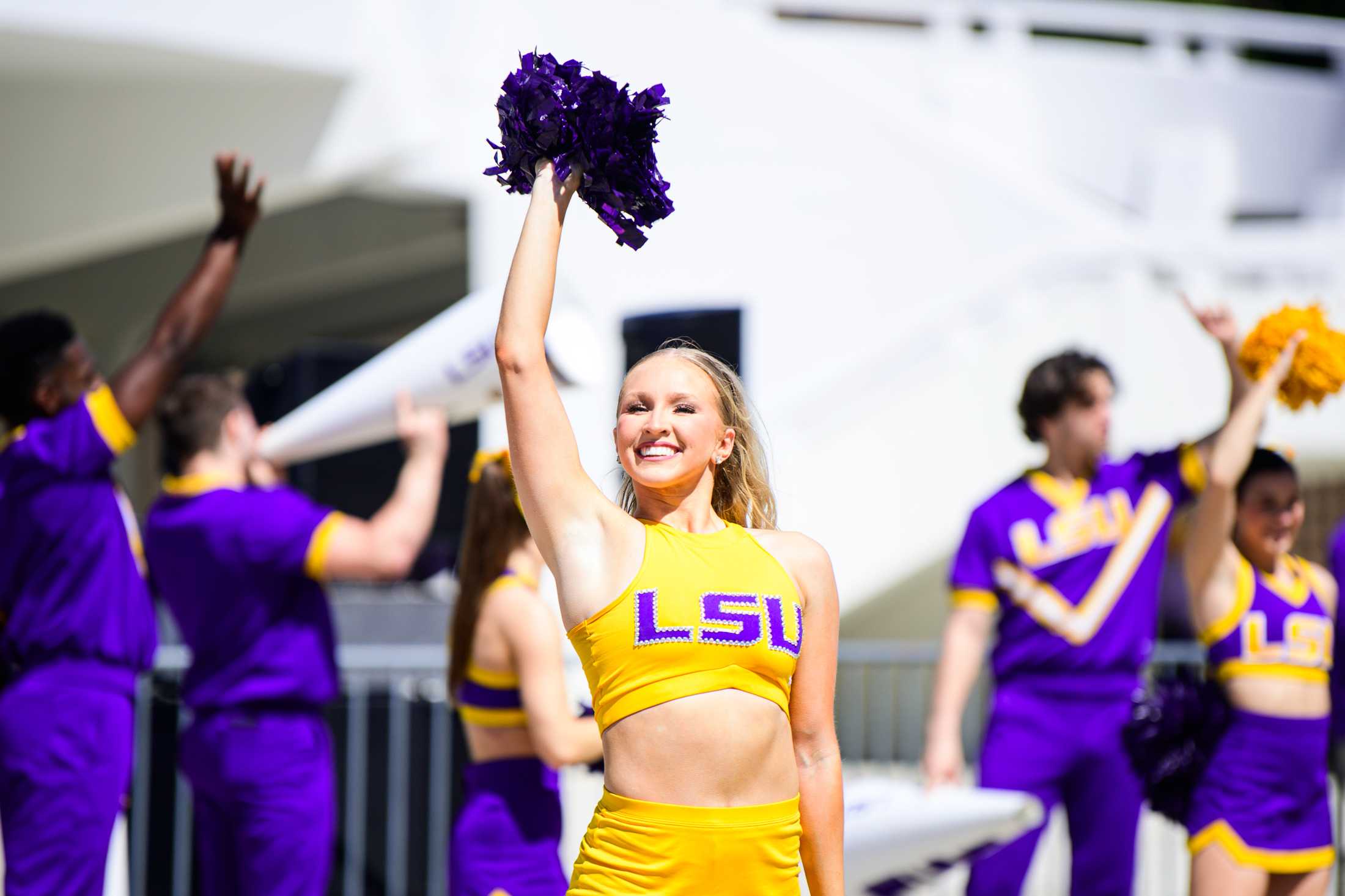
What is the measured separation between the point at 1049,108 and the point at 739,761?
40.4ft

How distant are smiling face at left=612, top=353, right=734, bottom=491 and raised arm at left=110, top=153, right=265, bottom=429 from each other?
1605 millimetres

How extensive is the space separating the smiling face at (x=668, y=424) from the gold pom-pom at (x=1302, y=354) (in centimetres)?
219

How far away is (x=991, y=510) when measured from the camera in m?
4.89

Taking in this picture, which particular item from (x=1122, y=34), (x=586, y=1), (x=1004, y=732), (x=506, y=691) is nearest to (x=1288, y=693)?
(x=1004, y=732)

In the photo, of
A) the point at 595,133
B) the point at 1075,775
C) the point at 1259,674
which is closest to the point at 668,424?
the point at 595,133

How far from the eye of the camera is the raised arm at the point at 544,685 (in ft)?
12.0

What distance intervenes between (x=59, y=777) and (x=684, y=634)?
2126 mm

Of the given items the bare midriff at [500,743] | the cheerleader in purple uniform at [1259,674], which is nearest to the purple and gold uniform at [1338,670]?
the cheerleader in purple uniform at [1259,674]

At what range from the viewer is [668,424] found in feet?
8.70

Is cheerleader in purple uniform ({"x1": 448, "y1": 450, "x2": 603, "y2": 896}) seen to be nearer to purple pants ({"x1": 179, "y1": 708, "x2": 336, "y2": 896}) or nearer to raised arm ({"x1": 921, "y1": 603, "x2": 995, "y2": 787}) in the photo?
purple pants ({"x1": 179, "y1": 708, "x2": 336, "y2": 896})

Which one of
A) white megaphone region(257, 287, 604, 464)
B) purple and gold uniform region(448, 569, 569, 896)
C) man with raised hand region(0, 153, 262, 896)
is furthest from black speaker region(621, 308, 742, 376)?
man with raised hand region(0, 153, 262, 896)

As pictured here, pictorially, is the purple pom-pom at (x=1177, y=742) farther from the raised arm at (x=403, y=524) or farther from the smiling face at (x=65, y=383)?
the smiling face at (x=65, y=383)

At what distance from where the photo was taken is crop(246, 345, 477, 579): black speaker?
6.70 m

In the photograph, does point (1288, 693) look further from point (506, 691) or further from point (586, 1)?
point (586, 1)
